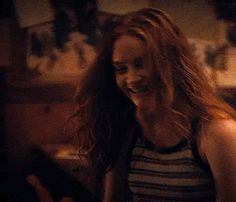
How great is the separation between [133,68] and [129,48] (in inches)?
2.4

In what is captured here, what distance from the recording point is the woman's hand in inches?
73.2

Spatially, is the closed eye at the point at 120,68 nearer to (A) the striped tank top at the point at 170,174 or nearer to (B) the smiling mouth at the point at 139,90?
(B) the smiling mouth at the point at 139,90

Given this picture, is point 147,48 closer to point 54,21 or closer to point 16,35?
point 54,21

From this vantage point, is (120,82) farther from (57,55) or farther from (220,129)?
(57,55)

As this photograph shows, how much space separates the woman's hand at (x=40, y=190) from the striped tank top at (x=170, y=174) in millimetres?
664

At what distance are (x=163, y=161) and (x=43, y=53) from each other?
2.71ft

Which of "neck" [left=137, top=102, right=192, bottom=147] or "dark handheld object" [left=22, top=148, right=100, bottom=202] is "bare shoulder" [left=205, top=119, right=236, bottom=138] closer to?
"neck" [left=137, top=102, right=192, bottom=147]

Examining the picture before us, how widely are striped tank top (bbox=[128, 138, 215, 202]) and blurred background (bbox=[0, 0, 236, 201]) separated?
539 mm

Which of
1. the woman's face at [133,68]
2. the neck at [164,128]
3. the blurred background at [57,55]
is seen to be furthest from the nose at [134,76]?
the blurred background at [57,55]

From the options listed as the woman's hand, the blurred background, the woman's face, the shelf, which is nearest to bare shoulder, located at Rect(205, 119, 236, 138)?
the woman's face

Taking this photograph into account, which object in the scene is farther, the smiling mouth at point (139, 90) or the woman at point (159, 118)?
the smiling mouth at point (139, 90)

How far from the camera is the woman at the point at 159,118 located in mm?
1134

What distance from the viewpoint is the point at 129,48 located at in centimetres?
125

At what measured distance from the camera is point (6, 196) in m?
1.94
